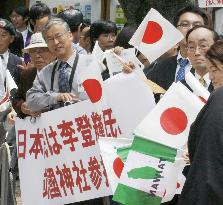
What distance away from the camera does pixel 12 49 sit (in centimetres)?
1079

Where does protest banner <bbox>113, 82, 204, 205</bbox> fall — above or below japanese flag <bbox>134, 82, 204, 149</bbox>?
below

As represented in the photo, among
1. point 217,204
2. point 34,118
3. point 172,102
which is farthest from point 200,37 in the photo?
point 217,204

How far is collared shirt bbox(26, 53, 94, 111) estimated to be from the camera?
20.4 feet

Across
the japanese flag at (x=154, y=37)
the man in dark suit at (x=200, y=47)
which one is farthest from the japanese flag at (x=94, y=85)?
the man in dark suit at (x=200, y=47)

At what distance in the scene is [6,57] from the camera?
936cm

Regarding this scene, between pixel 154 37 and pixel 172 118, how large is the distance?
1.24 metres

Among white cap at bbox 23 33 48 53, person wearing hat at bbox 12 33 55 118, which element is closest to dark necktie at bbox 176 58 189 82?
person wearing hat at bbox 12 33 55 118

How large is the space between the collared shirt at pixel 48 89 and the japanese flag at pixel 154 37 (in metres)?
0.45

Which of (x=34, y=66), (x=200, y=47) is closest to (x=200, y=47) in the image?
(x=200, y=47)

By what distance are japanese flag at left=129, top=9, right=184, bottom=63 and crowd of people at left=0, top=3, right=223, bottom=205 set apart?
0.12 metres

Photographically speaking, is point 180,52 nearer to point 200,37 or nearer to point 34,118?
point 200,37

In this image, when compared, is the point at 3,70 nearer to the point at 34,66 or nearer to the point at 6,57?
the point at 6,57

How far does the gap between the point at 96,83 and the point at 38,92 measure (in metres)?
0.60

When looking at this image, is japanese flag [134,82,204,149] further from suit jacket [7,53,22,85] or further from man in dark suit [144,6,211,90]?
suit jacket [7,53,22,85]
